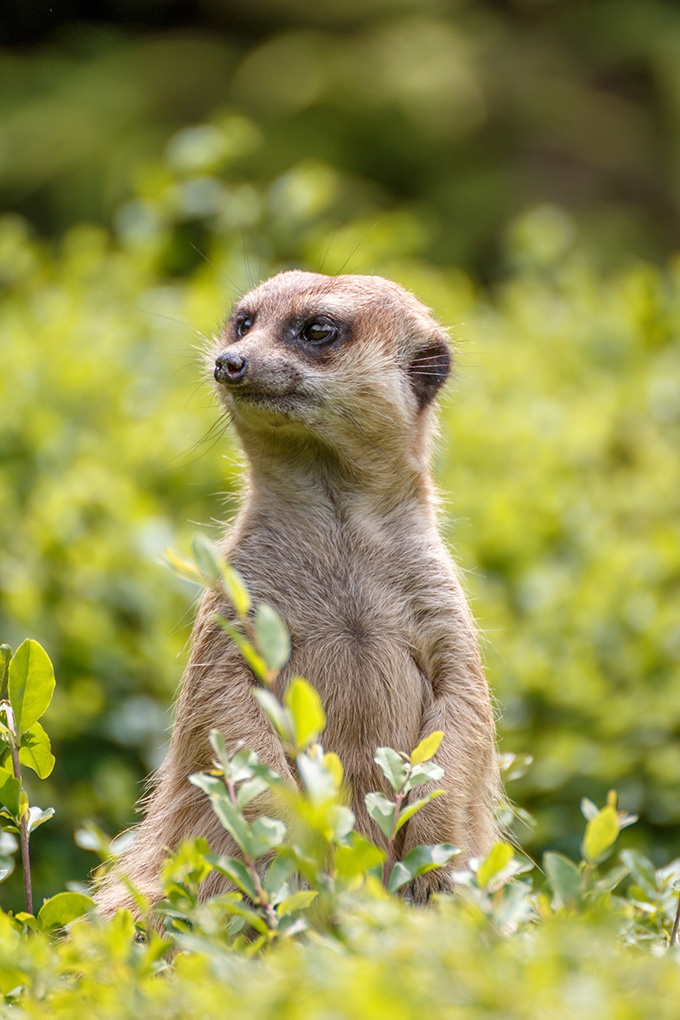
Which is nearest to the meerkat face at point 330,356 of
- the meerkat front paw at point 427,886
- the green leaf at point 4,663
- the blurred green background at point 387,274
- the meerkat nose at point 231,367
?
the meerkat nose at point 231,367

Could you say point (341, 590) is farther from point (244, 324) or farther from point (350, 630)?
point (244, 324)

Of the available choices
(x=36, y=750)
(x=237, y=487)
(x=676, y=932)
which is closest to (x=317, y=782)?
(x=36, y=750)

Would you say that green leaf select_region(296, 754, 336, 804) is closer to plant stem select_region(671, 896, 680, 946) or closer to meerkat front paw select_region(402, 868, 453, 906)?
plant stem select_region(671, 896, 680, 946)

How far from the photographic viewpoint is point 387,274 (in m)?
8.30

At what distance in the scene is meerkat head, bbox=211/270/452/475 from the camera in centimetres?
343

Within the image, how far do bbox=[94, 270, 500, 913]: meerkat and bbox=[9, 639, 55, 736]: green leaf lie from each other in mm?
686

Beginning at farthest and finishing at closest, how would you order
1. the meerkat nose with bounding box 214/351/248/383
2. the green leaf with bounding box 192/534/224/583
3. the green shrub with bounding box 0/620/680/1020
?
1. the meerkat nose with bounding box 214/351/248/383
2. the green leaf with bounding box 192/534/224/583
3. the green shrub with bounding box 0/620/680/1020

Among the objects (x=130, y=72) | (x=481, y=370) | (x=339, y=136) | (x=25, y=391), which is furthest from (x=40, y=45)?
(x=25, y=391)

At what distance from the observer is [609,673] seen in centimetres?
536

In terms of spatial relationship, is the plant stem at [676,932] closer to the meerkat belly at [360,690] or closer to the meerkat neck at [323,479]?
the meerkat belly at [360,690]

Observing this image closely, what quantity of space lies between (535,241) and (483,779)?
6.18 metres

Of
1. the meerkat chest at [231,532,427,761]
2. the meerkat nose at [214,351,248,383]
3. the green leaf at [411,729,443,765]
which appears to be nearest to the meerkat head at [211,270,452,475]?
the meerkat nose at [214,351,248,383]

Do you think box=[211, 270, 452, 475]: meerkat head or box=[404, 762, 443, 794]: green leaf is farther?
box=[211, 270, 452, 475]: meerkat head

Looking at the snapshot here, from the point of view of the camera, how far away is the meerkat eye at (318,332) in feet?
11.9
